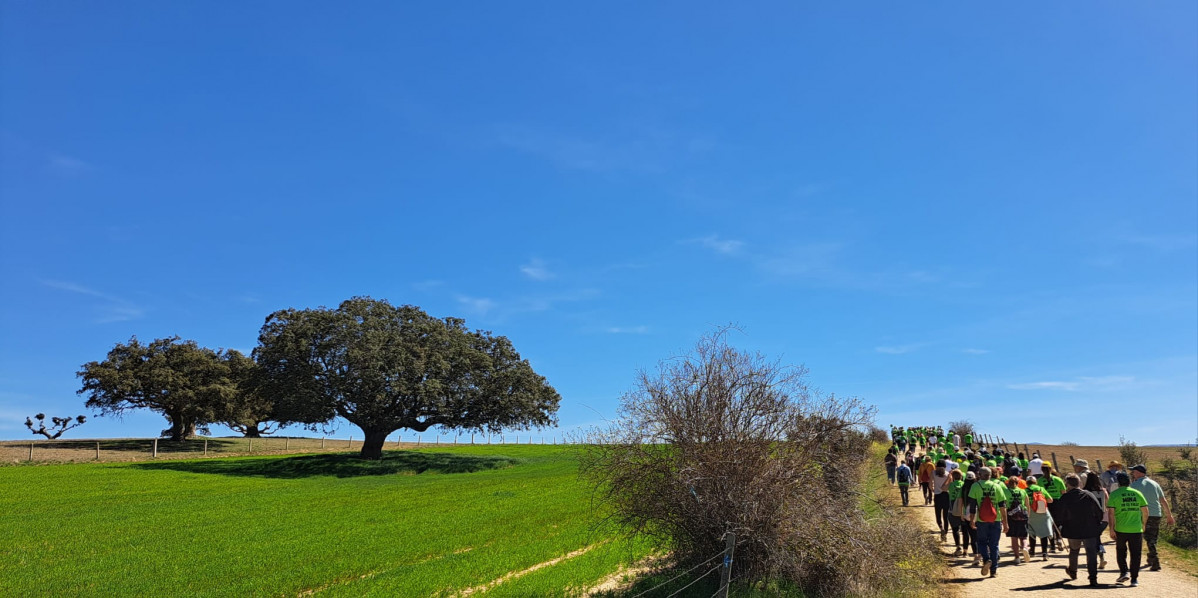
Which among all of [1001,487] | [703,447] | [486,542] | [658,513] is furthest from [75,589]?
[1001,487]

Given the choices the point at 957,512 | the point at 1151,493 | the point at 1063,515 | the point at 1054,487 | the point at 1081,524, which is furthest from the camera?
the point at 1054,487

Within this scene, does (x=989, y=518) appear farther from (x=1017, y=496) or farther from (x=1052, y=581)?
(x=1052, y=581)

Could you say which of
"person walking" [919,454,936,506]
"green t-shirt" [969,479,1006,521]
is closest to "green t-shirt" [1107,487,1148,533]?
"green t-shirt" [969,479,1006,521]

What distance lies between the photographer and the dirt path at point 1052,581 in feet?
40.4

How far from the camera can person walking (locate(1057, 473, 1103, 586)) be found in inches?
506

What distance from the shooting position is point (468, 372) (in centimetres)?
5188

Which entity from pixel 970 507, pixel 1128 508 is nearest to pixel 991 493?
pixel 970 507

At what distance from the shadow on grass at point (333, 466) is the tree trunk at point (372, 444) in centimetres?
83

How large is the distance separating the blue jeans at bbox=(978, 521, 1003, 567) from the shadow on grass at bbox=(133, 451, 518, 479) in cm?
3902

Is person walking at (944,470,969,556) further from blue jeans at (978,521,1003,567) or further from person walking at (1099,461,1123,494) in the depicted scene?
person walking at (1099,461,1123,494)

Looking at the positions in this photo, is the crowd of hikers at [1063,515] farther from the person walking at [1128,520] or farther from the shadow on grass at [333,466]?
the shadow on grass at [333,466]

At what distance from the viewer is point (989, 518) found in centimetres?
1377

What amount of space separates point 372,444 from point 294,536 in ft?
110

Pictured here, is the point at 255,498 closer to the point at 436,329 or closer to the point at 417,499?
the point at 417,499
